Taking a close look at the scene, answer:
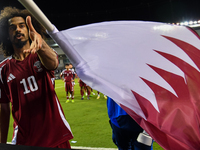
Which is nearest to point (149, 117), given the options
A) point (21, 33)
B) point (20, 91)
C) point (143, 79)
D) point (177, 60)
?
point (143, 79)

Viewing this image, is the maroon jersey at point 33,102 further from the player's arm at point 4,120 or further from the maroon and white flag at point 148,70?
the maroon and white flag at point 148,70

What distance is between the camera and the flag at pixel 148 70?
80cm

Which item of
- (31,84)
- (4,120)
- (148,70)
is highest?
(148,70)

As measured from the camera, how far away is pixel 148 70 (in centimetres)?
91

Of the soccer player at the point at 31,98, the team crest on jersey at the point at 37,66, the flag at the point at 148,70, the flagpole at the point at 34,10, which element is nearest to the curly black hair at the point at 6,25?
the soccer player at the point at 31,98

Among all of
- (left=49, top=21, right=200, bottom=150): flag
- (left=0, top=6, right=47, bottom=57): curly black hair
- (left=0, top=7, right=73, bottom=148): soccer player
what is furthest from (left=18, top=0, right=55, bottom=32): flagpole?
(left=0, top=6, right=47, bottom=57): curly black hair

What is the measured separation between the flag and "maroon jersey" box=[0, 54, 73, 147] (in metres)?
0.57

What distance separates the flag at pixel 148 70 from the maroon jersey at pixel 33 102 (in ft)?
1.87

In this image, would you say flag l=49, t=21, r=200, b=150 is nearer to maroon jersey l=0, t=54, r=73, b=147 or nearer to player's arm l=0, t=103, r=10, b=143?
maroon jersey l=0, t=54, r=73, b=147

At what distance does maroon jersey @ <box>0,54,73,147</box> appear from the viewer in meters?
1.34

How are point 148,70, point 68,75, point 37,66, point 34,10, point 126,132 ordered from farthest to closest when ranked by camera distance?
1. point 68,75
2. point 126,132
3. point 37,66
4. point 148,70
5. point 34,10

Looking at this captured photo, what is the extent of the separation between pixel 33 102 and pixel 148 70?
0.91 meters

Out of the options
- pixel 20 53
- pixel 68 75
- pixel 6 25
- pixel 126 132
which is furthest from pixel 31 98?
pixel 68 75

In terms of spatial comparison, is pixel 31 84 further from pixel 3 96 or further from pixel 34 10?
pixel 34 10
